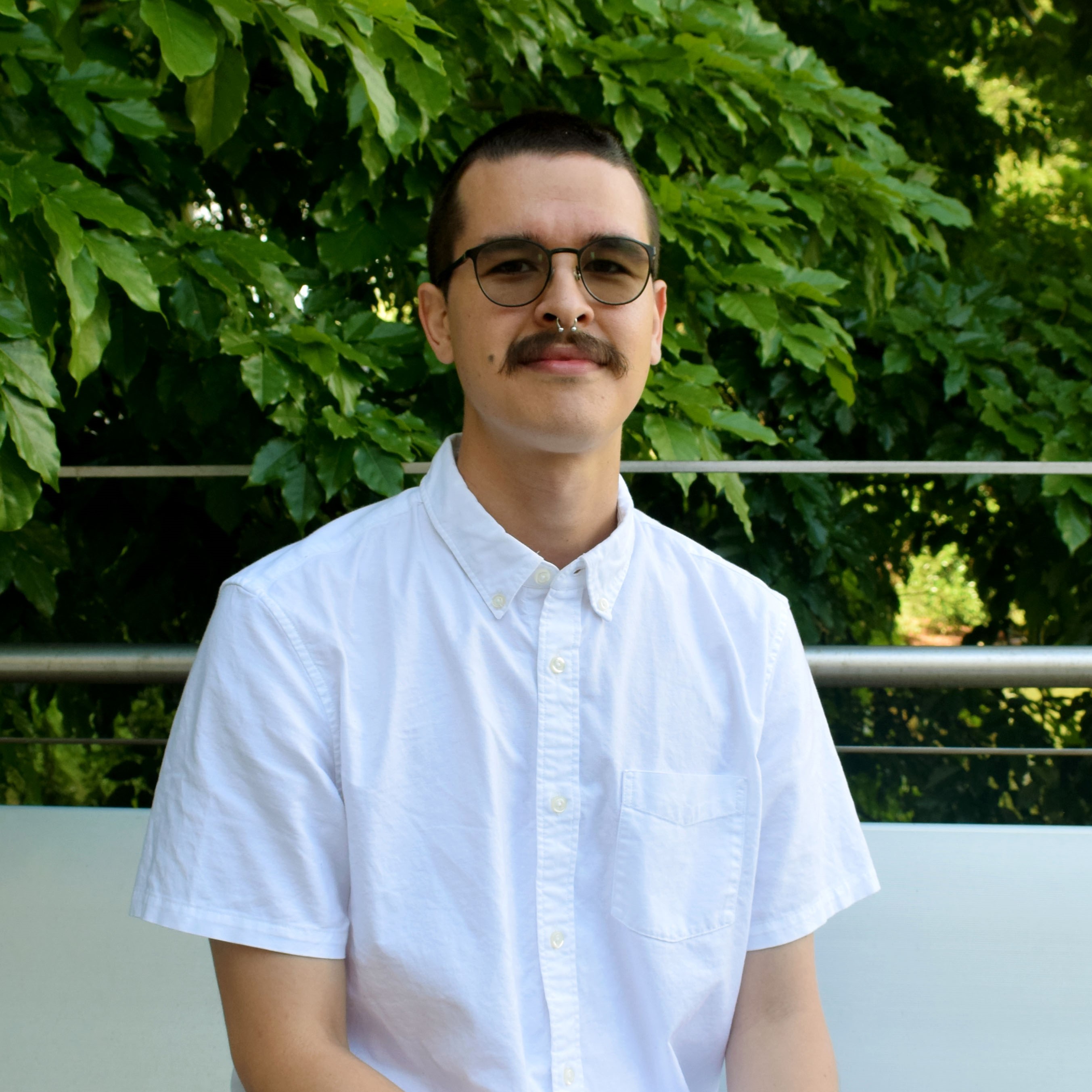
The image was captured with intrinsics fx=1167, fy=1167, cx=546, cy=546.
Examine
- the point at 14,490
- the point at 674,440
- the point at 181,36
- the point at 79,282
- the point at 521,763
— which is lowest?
the point at 521,763

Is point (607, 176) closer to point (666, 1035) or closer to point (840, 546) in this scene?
point (666, 1035)

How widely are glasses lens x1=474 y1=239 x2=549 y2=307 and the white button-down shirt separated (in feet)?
0.68

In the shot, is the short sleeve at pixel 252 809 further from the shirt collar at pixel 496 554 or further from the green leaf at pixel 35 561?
the green leaf at pixel 35 561

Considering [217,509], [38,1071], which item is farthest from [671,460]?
[38,1071]

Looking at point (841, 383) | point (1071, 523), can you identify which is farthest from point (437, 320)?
point (1071, 523)

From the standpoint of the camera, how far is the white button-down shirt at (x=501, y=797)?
1095 mm

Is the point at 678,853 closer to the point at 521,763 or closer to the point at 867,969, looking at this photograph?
the point at 521,763

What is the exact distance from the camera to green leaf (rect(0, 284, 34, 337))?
1.31 m

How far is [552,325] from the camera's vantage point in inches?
48.8

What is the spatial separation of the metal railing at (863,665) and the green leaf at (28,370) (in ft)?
1.18

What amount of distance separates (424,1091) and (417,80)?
124 cm

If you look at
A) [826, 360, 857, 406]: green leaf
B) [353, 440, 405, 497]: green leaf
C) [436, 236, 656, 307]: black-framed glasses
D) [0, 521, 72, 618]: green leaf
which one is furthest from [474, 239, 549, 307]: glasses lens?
[826, 360, 857, 406]: green leaf

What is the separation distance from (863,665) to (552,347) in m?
0.65

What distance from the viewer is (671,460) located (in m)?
1.88
